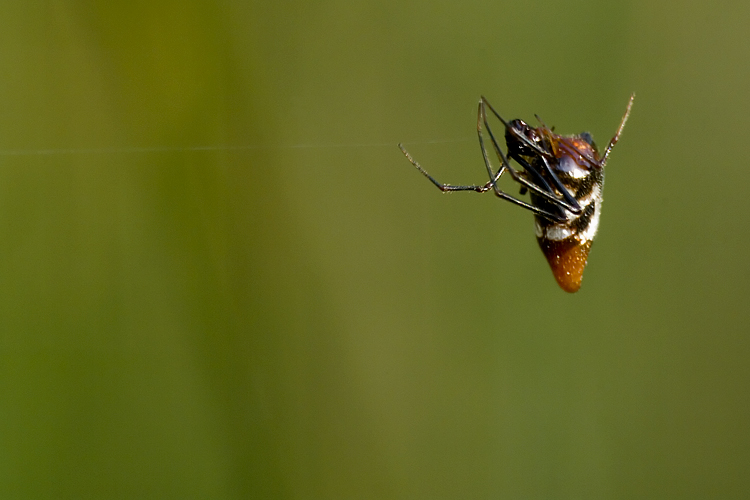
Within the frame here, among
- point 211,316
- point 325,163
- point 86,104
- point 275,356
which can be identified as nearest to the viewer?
point 86,104

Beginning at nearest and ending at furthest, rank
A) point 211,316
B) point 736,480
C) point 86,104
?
point 86,104
point 211,316
point 736,480

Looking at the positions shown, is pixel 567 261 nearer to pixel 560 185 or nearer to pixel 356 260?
pixel 560 185

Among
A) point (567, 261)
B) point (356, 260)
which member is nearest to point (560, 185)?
point (567, 261)

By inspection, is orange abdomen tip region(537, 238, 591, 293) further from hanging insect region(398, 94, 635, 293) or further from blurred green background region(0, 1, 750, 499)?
blurred green background region(0, 1, 750, 499)

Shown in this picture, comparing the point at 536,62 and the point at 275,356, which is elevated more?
the point at 536,62

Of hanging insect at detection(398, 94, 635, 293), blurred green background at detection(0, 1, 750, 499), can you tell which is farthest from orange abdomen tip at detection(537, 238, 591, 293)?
blurred green background at detection(0, 1, 750, 499)

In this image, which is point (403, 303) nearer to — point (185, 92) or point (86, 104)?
point (185, 92)

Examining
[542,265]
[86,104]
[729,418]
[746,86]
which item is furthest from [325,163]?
[729,418]

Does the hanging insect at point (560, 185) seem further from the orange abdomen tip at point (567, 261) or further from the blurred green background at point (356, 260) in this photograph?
the blurred green background at point (356, 260)
